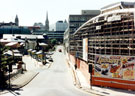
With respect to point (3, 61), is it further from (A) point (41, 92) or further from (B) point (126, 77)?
(B) point (126, 77)

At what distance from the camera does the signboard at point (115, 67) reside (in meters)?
31.0

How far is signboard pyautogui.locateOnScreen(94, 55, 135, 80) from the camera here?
31.0 metres

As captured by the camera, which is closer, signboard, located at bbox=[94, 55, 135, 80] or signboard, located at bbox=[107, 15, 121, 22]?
signboard, located at bbox=[94, 55, 135, 80]

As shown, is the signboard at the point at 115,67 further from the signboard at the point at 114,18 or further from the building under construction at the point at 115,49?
the signboard at the point at 114,18

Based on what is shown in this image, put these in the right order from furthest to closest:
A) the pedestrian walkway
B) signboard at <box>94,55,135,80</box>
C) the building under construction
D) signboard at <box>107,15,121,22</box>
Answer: signboard at <box>107,15,121,22</box>
the pedestrian walkway
the building under construction
signboard at <box>94,55,135,80</box>

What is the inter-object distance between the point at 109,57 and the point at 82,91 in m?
6.32

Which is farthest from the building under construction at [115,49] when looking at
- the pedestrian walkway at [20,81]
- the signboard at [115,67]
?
the pedestrian walkway at [20,81]

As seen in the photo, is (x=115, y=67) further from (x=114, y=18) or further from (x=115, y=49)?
(x=114, y=18)

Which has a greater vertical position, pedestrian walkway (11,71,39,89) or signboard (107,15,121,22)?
signboard (107,15,121,22)

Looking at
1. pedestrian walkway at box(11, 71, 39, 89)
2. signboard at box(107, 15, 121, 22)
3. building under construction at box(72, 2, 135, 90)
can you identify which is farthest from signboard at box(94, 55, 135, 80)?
pedestrian walkway at box(11, 71, 39, 89)

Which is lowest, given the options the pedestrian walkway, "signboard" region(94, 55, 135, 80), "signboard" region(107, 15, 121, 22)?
the pedestrian walkway

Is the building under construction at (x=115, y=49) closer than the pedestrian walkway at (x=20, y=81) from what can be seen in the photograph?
Yes

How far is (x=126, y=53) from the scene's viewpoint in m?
34.1

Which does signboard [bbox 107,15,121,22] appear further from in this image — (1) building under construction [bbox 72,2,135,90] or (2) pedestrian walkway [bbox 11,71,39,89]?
(2) pedestrian walkway [bbox 11,71,39,89]
